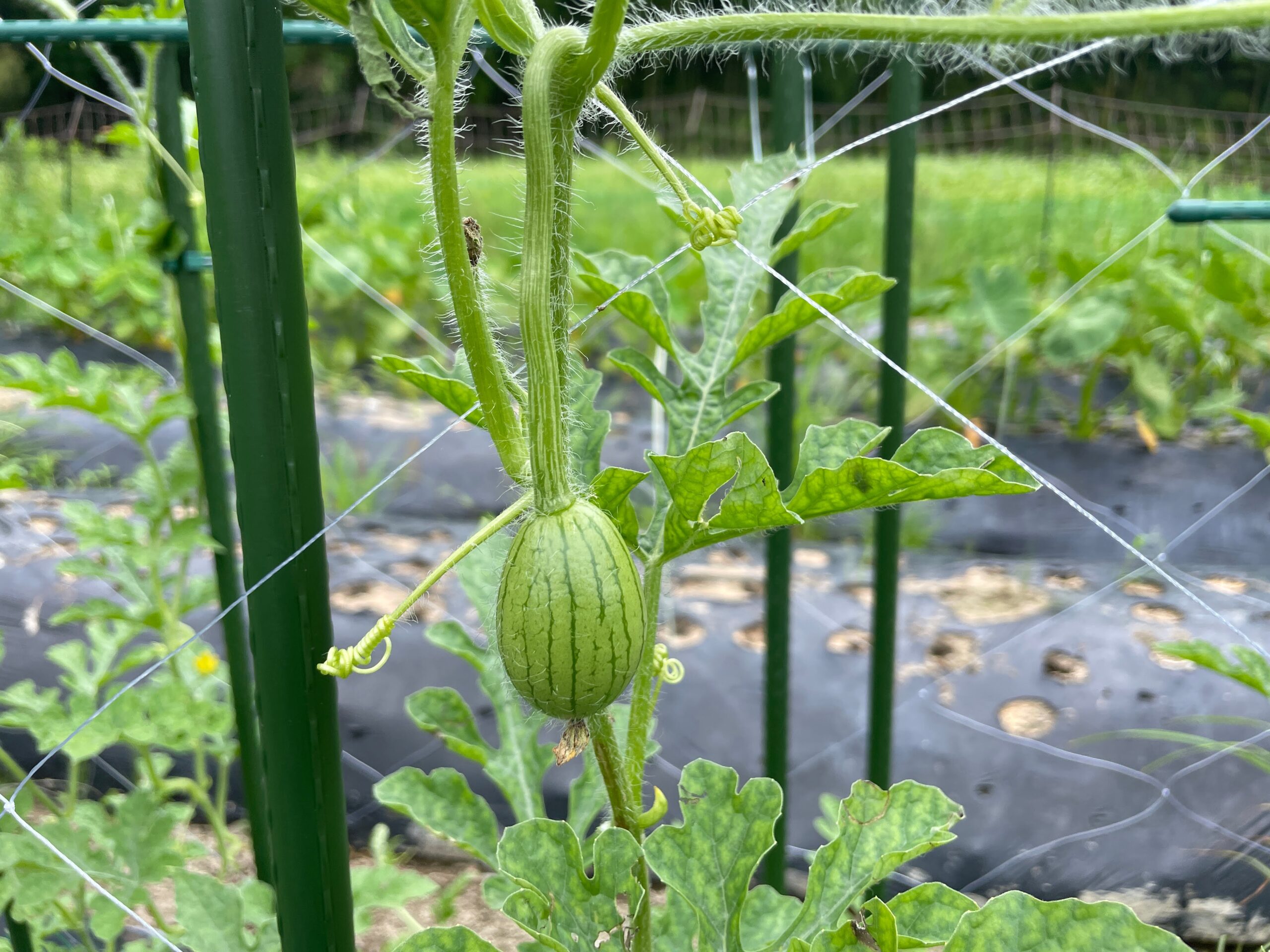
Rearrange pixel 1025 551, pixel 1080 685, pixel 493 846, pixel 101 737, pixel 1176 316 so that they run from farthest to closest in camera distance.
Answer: pixel 1176 316 → pixel 1025 551 → pixel 1080 685 → pixel 101 737 → pixel 493 846

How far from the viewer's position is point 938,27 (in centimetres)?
61

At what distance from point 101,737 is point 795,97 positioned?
103 centimetres

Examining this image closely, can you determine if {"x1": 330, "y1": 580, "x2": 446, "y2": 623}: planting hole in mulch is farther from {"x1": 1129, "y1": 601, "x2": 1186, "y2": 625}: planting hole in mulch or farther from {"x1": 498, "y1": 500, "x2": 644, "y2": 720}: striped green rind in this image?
{"x1": 498, "y1": 500, "x2": 644, "y2": 720}: striped green rind

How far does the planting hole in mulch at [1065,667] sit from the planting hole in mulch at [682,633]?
2.25ft

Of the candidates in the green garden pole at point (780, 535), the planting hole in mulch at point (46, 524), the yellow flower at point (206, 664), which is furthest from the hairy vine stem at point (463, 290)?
the planting hole in mulch at point (46, 524)

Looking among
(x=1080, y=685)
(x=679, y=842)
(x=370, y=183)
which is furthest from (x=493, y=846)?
(x=370, y=183)

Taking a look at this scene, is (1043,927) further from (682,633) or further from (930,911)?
(682,633)

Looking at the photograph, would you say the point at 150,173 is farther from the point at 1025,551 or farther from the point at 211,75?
the point at 1025,551

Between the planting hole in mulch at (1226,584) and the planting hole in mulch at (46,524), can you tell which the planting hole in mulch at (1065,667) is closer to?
the planting hole in mulch at (1226,584)

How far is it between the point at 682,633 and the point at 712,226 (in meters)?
1.61

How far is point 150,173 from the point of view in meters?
1.28

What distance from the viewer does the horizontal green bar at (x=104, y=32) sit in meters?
0.97

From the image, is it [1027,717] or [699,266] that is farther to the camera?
[699,266]

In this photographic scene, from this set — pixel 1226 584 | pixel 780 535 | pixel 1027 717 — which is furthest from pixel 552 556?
pixel 1226 584
